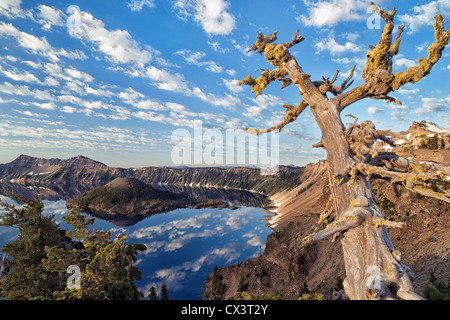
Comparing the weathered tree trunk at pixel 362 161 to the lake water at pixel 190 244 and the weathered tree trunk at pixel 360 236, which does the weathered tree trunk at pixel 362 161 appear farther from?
the lake water at pixel 190 244

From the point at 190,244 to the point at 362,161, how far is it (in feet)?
401

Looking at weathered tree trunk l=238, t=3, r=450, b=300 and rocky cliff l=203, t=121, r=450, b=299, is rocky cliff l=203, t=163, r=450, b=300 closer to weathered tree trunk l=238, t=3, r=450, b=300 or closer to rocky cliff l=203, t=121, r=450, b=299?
rocky cliff l=203, t=121, r=450, b=299

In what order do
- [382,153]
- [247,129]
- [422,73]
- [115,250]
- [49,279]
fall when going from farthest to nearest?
[49,279] < [115,250] < [247,129] < [382,153] < [422,73]

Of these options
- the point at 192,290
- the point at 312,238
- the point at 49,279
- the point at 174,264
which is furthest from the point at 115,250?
the point at 174,264

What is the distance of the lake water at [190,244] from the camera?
79.1 metres

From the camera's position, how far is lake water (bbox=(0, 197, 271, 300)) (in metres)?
79.1

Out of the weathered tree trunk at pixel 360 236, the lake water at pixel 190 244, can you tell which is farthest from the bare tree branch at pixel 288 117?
the lake water at pixel 190 244

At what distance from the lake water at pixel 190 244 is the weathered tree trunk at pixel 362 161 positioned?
248ft

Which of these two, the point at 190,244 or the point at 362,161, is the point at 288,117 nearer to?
the point at 362,161

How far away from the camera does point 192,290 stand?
235ft

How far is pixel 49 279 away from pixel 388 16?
31276 millimetres

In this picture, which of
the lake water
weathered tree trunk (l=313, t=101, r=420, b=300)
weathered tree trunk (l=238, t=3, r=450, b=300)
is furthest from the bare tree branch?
the lake water
